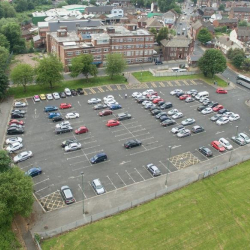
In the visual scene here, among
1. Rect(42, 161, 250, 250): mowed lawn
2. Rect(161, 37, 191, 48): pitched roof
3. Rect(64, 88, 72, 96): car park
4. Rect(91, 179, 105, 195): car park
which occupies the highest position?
Rect(161, 37, 191, 48): pitched roof

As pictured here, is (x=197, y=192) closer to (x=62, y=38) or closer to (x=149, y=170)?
(x=149, y=170)

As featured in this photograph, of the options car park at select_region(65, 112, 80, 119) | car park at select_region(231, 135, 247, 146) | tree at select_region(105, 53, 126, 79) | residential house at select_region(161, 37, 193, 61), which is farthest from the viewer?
residential house at select_region(161, 37, 193, 61)

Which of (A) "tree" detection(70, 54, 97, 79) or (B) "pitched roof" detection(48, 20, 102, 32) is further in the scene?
(B) "pitched roof" detection(48, 20, 102, 32)

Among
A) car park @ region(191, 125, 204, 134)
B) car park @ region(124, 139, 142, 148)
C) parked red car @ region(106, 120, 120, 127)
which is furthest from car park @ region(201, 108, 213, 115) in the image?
car park @ region(124, 139, 142, 148)

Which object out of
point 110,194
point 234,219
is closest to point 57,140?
point 110,194

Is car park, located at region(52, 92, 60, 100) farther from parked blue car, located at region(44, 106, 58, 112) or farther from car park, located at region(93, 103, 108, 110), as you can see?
car park, located at region(93, 103, 108, 110)

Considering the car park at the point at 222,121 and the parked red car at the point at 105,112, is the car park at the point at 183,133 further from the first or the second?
the parked red car at the point at 105,112

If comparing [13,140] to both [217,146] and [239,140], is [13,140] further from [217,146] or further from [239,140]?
[239,140]

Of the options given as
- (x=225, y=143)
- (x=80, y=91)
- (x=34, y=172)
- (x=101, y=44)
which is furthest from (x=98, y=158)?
(x=101, y=44)
